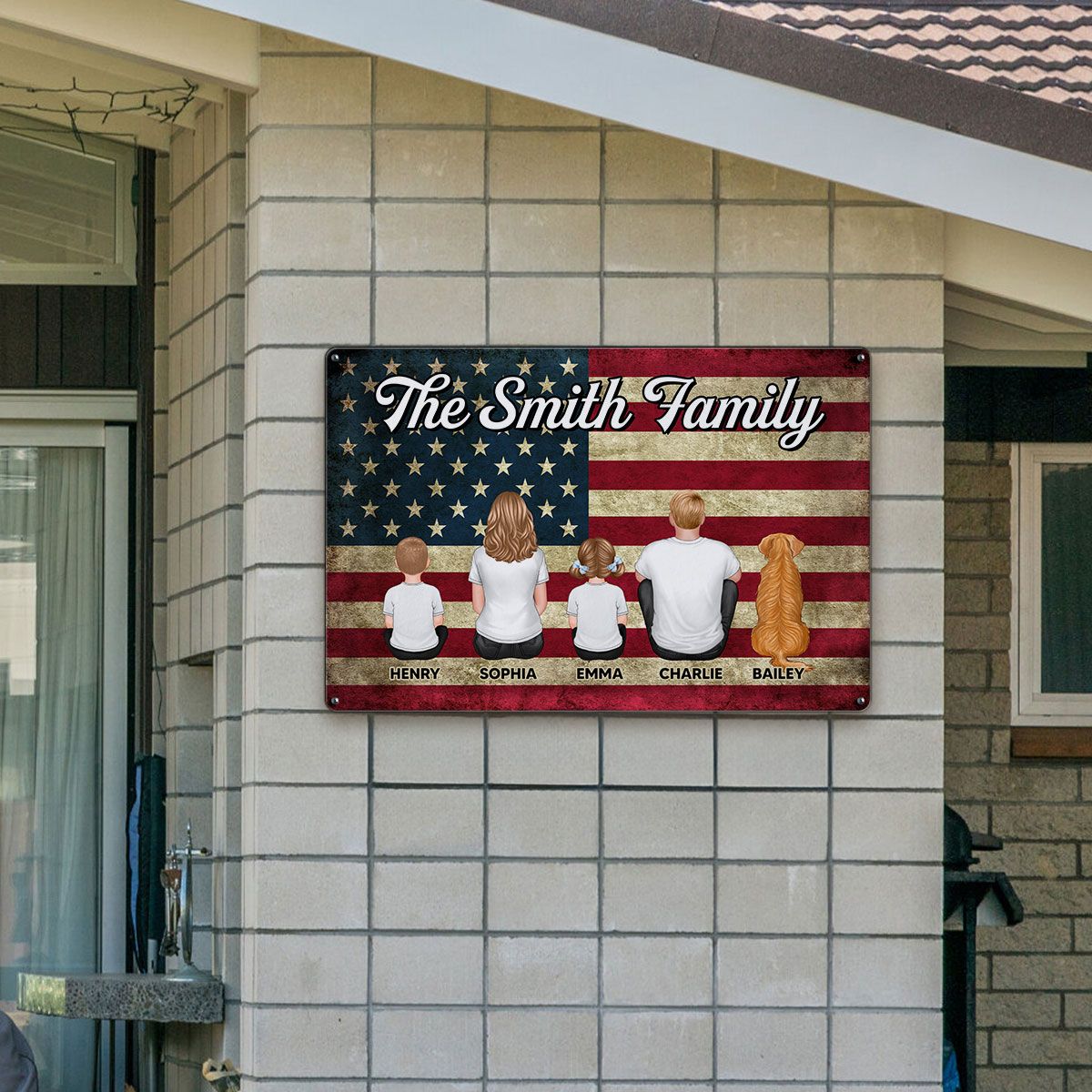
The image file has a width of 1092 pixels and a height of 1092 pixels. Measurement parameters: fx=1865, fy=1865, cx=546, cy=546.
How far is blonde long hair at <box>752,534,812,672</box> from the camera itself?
5762 millimetres

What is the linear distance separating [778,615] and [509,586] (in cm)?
84

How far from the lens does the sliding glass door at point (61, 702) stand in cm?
752

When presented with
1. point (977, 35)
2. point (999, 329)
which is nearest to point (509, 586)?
point (999, 329)

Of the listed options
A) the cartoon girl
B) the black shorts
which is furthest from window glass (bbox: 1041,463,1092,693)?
the black shorts

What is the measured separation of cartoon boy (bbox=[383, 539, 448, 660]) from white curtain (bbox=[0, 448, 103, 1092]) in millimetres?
→ 2382

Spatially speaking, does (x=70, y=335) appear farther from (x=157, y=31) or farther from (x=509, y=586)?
(x=509, y=586)

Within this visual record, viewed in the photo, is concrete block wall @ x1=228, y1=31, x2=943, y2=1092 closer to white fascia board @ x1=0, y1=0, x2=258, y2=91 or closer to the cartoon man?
white fascia board @ x1=0, y1=0, x2=258, y2=91

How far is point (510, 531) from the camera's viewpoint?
575cm

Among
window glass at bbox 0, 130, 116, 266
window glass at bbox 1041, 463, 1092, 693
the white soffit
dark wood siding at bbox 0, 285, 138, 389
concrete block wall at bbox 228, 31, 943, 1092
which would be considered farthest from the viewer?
window glass at bbox 1041, 463, 1092, 693

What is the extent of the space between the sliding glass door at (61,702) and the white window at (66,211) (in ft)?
2.16

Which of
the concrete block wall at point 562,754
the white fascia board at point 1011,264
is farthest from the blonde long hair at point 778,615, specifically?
the white fascia board at point 1011,264

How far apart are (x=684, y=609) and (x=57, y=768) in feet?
10.3

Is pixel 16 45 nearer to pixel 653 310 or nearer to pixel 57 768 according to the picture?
pixel 653 310

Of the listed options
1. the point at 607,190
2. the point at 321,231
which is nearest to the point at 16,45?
the point at 321,231
